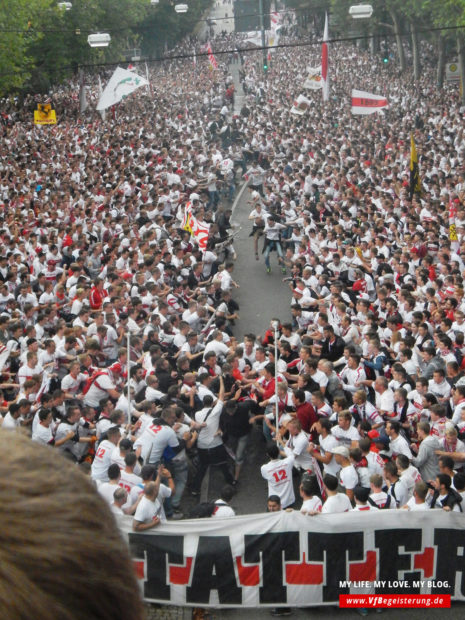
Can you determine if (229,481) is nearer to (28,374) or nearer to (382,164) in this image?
(28,374)

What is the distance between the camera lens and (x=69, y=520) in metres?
0.85

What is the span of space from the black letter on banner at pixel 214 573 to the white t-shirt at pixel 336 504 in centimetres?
102

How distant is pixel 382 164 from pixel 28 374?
18.0 meters

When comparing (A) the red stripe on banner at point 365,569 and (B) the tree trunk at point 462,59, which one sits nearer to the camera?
(A) the red stripe on banner at point 365,569

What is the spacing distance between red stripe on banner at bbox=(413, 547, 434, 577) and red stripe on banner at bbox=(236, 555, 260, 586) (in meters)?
1.43

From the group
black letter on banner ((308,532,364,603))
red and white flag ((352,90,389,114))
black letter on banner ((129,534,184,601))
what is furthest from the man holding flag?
black letter on banner ((129,534,184,601))

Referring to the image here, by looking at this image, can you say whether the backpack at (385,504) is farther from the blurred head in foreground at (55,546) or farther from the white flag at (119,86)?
the white flag at (119,86)

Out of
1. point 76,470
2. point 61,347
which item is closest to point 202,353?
point 61,347

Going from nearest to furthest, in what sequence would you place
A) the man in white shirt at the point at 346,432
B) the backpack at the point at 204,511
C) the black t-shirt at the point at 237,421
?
the backpack at the point at 204,511, the man in white shirt at the point at 346,432, the black t-shirt at the point at 237,421

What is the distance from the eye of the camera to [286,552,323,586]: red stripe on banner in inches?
284

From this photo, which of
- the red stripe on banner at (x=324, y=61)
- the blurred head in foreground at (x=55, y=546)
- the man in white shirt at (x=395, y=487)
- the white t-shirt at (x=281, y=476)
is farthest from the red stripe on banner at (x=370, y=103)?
the blurred head in foreground at (x=55, y=546)

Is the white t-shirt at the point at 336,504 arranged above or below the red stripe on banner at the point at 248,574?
above

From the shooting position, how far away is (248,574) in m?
7.27

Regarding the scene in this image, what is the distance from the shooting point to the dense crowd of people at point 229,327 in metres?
8.62
